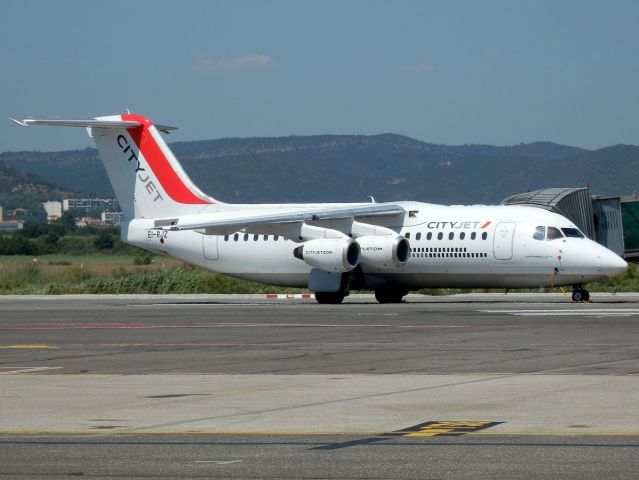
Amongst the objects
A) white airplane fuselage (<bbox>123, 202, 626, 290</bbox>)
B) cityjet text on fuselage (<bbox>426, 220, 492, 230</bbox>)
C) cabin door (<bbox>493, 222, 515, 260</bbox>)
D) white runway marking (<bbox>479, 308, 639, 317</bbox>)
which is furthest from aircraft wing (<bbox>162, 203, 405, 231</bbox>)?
white runway marking (<bbox>479, 308, 639, 317</bbox>)

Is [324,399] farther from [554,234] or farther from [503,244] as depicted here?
[554,234]

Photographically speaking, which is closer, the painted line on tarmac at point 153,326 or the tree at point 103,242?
the painted line on tarmac at point 153,326

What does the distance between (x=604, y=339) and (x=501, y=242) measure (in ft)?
56.0

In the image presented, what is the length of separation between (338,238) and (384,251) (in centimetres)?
172

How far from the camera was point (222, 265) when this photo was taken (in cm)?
4894

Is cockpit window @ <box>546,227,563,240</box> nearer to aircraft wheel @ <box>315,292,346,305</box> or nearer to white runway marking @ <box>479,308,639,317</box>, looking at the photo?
white runway marking @ <box>479,308,639,317</box>

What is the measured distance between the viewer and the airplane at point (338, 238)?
4284cm

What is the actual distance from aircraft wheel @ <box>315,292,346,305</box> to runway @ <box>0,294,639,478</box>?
13251 millimetres

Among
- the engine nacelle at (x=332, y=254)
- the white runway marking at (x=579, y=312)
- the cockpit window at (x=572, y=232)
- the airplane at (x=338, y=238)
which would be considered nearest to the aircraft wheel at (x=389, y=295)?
the airplane at (x=338, y=238)

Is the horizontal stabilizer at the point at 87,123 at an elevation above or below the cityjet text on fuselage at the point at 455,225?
above

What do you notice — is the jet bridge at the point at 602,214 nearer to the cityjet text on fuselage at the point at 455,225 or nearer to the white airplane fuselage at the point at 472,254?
the white airplane fuselage at the point at 472,254

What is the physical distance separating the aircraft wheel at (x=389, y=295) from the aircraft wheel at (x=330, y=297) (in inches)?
57.6

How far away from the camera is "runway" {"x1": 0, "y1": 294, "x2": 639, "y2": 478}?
11906 mm

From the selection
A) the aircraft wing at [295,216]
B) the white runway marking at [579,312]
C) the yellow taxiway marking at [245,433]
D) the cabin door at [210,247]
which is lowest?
the yellow taxiway marking at [245,433]
